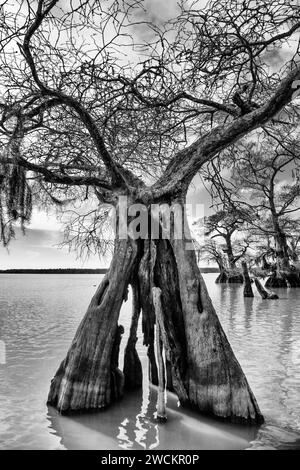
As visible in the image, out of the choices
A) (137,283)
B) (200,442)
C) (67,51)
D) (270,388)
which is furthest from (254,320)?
(67,51)

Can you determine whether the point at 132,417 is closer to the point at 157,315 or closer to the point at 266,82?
the point at 157,315

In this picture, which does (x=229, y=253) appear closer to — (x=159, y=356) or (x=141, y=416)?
→ (x=141, y=416)

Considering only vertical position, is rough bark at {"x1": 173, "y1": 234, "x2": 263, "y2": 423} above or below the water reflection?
above

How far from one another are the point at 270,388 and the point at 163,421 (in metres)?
2.33

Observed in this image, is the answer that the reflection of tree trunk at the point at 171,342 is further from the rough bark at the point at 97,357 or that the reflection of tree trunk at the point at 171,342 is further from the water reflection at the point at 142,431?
the water reflection at the point at 142,431

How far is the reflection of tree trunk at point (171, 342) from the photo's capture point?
4.83m

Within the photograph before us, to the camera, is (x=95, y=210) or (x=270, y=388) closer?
(x=270, y=388)

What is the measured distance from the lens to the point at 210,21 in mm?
4930

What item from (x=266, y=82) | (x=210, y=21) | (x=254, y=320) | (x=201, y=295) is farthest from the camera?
(x=254, y=320)

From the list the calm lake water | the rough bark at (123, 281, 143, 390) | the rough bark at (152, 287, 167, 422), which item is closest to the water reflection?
the calm lake water

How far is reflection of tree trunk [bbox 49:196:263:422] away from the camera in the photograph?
483 cm

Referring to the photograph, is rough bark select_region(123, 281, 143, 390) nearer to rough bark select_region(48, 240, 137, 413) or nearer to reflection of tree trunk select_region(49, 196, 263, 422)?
reflection of tree trunk select_region(49, 196, 263, 422)

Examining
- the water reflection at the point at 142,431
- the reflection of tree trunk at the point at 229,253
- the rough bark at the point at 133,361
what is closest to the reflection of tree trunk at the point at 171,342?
the water reflection at the point at 142,431
